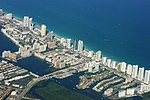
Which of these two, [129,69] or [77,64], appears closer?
[129,69]

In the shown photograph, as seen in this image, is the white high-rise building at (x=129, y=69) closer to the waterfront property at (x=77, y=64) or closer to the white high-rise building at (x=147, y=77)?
the waterfront property at (x=77, y=64)

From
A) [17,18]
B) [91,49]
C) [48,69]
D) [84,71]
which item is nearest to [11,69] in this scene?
[48,69]

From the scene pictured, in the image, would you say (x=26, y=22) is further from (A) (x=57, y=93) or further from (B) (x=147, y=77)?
(B) (x=147, y=77)

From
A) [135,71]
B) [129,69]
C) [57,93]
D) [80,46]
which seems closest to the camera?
[57,93]

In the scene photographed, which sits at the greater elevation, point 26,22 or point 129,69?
point 26,22

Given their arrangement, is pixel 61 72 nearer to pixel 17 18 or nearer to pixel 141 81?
pixel 141 81

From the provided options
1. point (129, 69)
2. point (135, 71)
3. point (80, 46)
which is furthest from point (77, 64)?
point (135, 71)

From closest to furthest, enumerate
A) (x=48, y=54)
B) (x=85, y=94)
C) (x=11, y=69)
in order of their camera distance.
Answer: (x=85, y=94)
(x=11, y=69)
(x=48, y=54)

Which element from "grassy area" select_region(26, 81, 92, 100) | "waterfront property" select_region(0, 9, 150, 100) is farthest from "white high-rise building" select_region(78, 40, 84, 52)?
"grassy area" select_region(26, 81, 92, 100)

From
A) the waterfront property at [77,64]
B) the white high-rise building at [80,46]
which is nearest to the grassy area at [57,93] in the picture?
the waterfront property at [77,64]
